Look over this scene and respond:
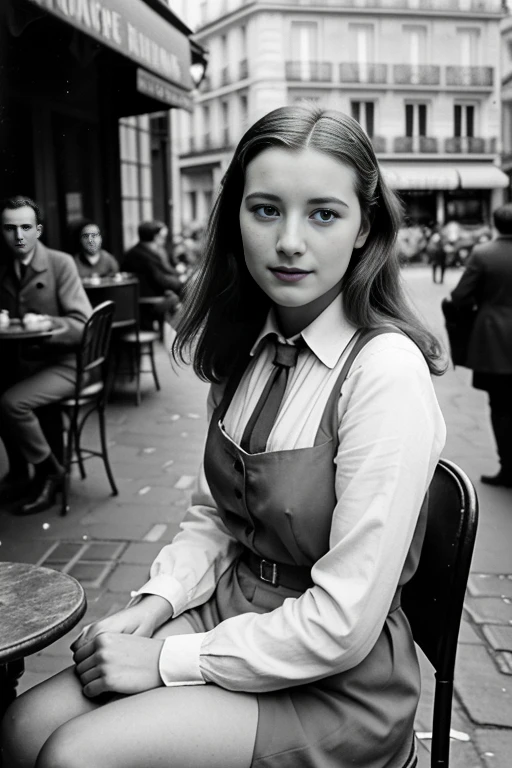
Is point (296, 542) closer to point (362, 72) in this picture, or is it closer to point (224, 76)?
point (362, 72)

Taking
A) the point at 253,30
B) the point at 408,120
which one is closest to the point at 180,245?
the point at 408,120

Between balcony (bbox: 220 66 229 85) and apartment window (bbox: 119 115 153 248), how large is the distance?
3.91 ft

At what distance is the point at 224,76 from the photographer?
30.4 feet

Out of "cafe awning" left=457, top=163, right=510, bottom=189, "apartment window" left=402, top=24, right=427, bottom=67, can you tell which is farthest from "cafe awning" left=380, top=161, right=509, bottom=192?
"apartment window" left=402, top=24, right=427, bottom=67

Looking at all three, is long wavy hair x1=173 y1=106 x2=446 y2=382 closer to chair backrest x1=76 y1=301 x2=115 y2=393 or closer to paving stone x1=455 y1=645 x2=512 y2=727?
paving stone x1=455 y1=645 x2=512 y2=727

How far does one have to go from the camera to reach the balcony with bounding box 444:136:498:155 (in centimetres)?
1306

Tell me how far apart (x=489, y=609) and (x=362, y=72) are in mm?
5392

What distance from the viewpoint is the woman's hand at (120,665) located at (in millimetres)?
1285

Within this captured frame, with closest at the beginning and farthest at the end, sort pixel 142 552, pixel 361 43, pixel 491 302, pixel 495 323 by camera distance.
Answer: pixel 142 552 → pixel 495 323 → pixel 491 302 → pixel 361 43

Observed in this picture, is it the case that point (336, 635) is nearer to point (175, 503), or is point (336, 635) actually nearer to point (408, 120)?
point (175, 503)

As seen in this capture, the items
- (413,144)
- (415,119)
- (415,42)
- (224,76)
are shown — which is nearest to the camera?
(415,42)

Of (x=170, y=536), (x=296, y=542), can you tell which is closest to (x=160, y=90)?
(x=170, y=536)

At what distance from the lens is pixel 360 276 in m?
1.50

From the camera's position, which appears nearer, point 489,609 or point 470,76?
point 489,609
